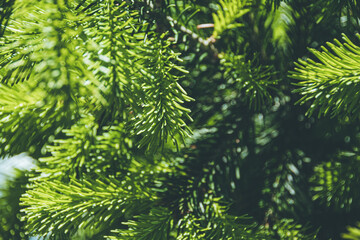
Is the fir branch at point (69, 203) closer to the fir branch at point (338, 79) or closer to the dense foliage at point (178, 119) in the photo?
the dense foliage at point (178, 119)

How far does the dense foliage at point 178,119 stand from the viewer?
0.85 feet

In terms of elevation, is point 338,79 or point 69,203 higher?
point 338,79

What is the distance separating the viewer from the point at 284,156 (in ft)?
1.54

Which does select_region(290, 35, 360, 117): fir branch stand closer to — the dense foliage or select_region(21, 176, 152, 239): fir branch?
the dense foliage

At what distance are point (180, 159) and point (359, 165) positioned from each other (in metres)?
0.25

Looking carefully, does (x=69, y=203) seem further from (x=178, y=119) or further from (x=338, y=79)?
(x=338, y=79)

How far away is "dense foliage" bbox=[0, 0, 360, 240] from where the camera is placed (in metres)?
0.26

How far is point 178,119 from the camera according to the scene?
0.29 meters

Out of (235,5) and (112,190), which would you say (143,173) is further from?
(235,5)

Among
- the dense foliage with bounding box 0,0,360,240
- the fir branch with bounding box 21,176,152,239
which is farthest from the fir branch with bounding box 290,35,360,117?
the fir branch with bounding box 21,176,152,239

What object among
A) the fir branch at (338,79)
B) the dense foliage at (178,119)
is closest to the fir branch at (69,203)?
the dense foliage at (178,119)

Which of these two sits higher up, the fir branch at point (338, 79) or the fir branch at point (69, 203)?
the fir branch at point (338, 79)

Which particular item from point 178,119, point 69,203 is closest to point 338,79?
point 178,119

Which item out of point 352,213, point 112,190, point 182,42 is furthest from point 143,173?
point 352,213
